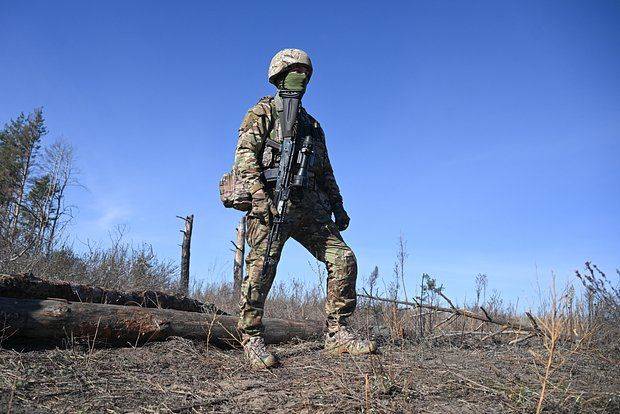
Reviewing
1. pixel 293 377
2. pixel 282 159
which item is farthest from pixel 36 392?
pixel 282 159

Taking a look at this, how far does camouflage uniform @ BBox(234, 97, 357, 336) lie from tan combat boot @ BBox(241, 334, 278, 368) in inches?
2.9

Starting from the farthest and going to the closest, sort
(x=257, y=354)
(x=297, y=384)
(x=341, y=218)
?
(x=341, y=218) → (x=257, y=354) → (x=297, y=384)

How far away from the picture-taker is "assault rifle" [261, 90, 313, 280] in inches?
150

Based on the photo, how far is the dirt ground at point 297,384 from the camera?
2.41 meters

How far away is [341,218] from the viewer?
4.66 meters

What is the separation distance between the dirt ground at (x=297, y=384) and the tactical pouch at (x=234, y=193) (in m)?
1.38

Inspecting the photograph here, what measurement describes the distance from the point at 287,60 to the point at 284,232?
5.37ft

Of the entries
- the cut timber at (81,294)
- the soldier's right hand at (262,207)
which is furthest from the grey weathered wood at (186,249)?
the soldier's right hand at (262,207)

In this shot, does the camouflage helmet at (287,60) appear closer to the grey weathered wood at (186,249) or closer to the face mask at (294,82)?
the face mask at (294,82)

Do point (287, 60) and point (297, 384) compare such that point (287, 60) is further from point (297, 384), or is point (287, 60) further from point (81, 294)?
point (81, 294)

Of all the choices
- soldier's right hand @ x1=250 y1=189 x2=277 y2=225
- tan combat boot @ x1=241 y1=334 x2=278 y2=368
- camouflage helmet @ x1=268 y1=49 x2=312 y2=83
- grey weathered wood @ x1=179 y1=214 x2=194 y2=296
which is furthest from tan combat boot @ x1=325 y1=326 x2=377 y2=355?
grey weathered wood @ x1=179 y1=214 x2=194 y2=296

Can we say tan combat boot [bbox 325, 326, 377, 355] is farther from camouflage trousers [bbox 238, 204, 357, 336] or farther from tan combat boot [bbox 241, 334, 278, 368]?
tan combat boot [bbox 241, 334, 278, 368]

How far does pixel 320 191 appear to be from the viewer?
14.3 ft

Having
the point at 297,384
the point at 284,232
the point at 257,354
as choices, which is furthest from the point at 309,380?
the point at 284,232
